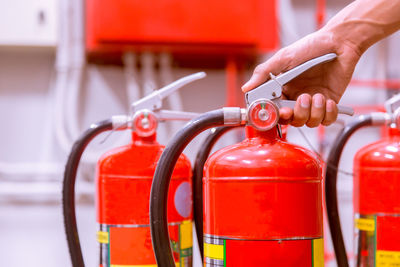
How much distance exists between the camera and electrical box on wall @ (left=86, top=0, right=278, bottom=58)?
5.25 ft

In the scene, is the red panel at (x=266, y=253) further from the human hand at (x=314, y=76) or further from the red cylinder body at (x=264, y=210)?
the human hand at (x=314, y=76)

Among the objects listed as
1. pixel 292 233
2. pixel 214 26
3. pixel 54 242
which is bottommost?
pixel 54 242

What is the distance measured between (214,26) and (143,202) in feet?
2.96

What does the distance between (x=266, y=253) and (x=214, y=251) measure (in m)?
0.07

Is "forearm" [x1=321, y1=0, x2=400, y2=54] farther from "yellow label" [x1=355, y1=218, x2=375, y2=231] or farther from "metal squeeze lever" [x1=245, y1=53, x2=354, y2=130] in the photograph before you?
"yellow label" [x1=355, y1=218, x2=375, y2=231]

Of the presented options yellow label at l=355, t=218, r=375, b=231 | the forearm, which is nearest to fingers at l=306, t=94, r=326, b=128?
the forearm

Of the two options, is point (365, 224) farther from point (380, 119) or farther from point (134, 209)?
point (134, 209)

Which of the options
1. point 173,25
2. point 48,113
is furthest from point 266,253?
point 48,113

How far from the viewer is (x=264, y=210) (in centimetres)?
67

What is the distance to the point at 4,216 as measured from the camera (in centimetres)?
167

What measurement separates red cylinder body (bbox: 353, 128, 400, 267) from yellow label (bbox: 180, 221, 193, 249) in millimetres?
278

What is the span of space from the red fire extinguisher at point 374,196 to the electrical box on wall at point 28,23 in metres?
1.09

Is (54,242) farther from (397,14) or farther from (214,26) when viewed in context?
(397,14)

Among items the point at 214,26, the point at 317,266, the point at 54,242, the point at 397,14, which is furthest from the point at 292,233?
the point at 54,242
